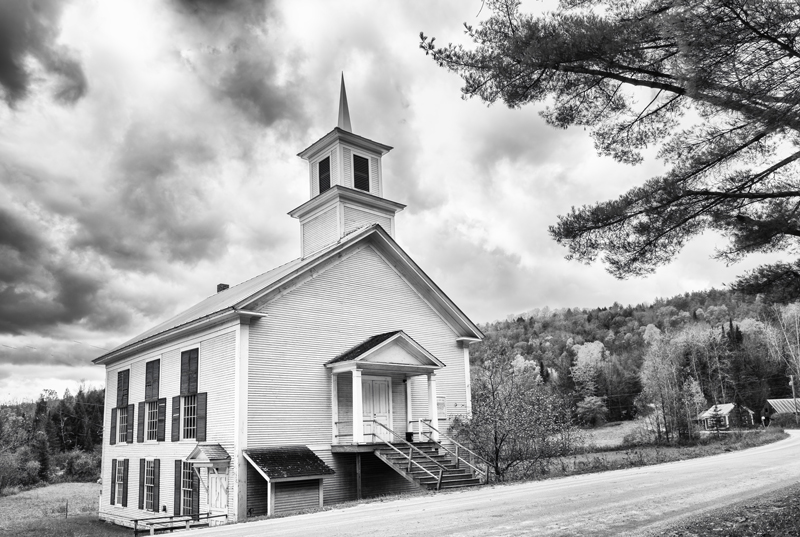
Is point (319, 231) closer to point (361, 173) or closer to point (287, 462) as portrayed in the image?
point (361, 173)

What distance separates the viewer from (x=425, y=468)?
749 inches

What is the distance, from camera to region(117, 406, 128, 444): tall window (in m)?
26.7

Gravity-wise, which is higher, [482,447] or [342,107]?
[342,107]

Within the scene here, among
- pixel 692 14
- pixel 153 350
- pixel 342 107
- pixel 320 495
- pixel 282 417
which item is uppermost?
pixel 342 107

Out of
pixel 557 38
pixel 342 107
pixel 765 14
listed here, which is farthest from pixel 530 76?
pixel 342 107

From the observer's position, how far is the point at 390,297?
23609mm

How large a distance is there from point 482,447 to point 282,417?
637cm

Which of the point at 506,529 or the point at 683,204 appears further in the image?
the point at 683,204

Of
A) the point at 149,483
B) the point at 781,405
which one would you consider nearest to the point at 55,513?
the point at 149,483

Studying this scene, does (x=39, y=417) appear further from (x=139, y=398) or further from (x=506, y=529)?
(x=506, y=529)

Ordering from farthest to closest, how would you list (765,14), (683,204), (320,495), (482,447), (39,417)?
(39,417) < (482,447) < (320,495) < (683,204) < (765,14)

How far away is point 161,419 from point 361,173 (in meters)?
11.4

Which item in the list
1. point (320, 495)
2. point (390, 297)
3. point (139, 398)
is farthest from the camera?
point (139, 398)

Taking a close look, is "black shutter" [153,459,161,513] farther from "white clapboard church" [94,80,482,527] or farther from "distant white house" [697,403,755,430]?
"distant white house" [697,403,755,430]
